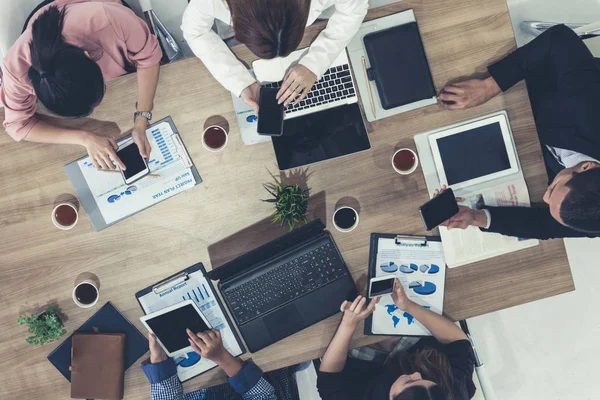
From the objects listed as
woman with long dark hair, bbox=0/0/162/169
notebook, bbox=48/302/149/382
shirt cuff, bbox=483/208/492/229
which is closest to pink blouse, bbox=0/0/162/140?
woman with long dark hair, bbox=0/0/162/169

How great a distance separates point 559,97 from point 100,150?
163 cm

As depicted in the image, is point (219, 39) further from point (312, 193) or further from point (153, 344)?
point (153, 344)

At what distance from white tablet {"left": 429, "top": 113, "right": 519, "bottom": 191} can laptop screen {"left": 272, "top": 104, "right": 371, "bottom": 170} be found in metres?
0.26

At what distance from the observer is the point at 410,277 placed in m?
1.59

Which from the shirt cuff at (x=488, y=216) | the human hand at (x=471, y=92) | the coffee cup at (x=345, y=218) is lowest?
the shirt cuff at (x=488, y=216)

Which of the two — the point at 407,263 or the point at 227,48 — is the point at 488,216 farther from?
the point at 227,48

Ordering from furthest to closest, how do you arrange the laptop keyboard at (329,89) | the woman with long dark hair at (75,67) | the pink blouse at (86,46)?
the laptop keyboard at (329,89)
the pink blouse at (86,46)
the woman with long dark hair at (75,67)

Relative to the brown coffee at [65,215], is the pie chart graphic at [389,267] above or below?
below

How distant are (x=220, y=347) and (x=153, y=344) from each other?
0.79 feet

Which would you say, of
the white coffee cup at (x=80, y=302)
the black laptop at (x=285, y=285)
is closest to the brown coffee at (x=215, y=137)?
the black laptop at (x=285, y=285)

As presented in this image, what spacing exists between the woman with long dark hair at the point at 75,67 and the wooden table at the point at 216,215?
2.5 inches

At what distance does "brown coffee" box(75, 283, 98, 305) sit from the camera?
1.59 metres

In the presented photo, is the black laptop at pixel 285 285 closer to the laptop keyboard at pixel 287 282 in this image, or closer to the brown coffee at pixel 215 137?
the laptop keyboard at pixel 287 282

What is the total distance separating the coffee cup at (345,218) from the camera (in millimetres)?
1551
